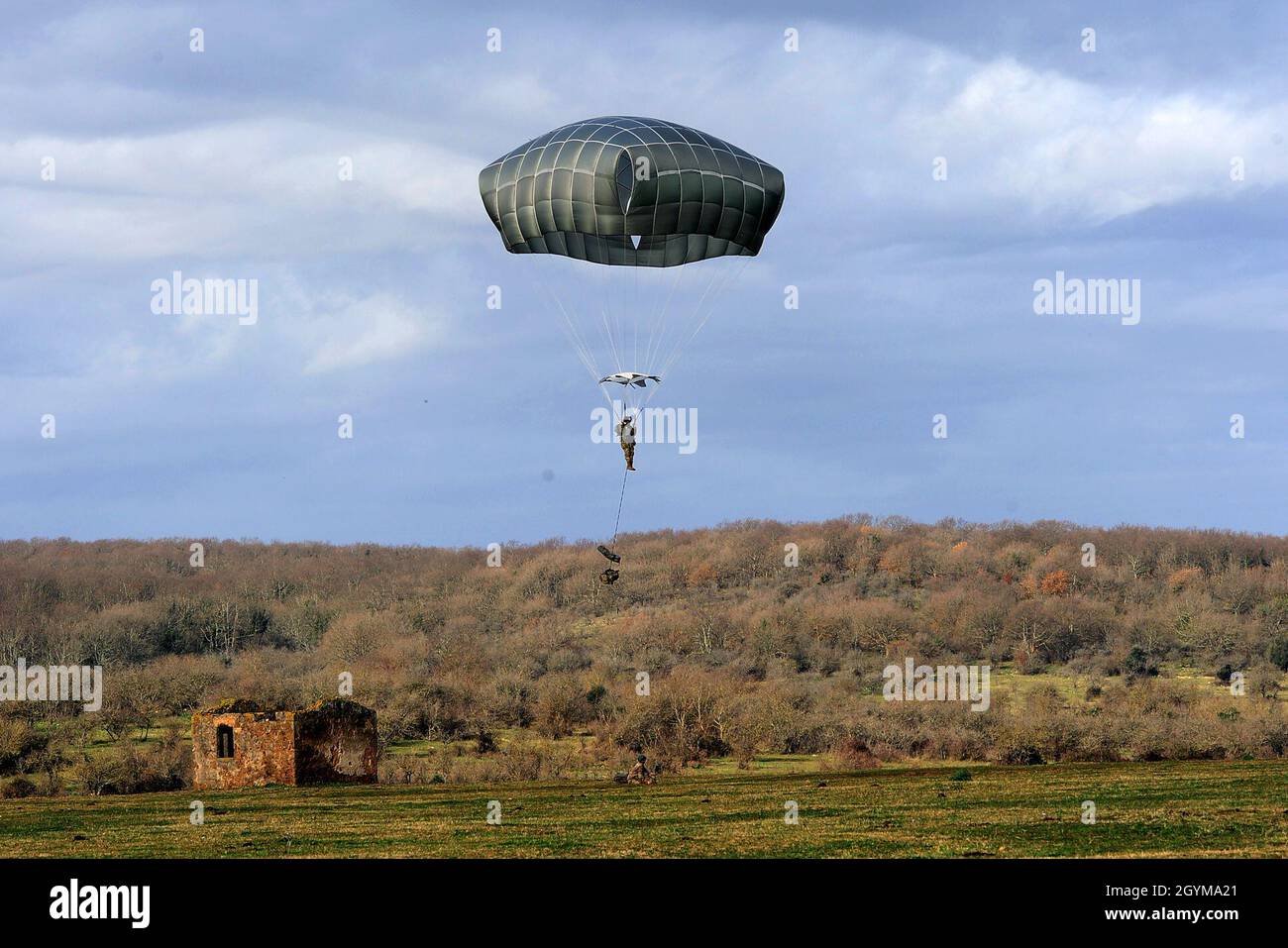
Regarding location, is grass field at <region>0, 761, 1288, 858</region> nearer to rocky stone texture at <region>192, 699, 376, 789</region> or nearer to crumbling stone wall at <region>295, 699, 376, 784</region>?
rocky stone texture at <region>192, 699, 376, 789</region>

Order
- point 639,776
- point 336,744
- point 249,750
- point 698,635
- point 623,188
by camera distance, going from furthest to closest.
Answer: point 698,635 < point 336,744 < point 249,750 < point 639,776 < point 623,188

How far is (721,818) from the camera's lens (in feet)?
92.6

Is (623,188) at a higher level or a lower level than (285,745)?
higher

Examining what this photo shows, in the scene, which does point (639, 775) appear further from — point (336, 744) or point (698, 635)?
point (698, 635)

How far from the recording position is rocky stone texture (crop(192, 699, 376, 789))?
1558 inches

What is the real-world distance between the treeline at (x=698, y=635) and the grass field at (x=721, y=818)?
8.38 m

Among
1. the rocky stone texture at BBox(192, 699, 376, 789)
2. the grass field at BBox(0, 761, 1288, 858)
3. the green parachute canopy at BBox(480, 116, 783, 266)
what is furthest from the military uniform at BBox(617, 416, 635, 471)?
the rocky stone texture at BBox(192, 699, 376, 789)

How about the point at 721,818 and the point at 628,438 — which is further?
the point at 628,438

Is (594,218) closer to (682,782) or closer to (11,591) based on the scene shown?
(682,782)

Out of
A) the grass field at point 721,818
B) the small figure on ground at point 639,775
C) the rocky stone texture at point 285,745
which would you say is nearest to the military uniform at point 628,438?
the grass field at point 721,818

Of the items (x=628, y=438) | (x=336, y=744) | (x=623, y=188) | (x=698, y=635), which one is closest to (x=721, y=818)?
(x=628, y=438)

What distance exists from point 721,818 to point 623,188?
1280 centimetres
